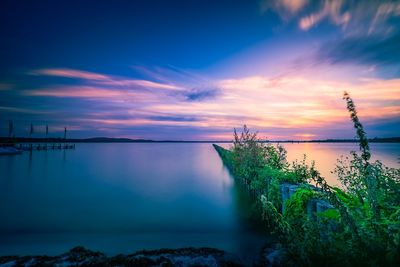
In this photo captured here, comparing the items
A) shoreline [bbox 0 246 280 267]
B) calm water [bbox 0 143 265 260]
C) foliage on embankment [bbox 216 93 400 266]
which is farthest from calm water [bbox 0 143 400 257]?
shoreline [bbox 0 246 280 267]

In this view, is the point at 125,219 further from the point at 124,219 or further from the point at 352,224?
the point at 352,224

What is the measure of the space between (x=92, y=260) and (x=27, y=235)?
16.2 ft

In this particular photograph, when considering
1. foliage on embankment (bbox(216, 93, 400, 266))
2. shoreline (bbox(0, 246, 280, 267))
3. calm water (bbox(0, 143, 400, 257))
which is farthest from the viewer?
calm water (bbox(0, 143, 400, 257))

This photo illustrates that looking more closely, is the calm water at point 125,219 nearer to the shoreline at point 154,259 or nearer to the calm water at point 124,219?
the calm water at point 124,219

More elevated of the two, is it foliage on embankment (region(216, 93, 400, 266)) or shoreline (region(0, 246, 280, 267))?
foliage on embankment (region(216, 93, 400, 266))

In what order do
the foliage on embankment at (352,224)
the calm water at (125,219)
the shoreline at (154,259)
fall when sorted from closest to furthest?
the foliage on embankment at (352,224) < the shoreline at (154,259) < the calm water at (125,219)

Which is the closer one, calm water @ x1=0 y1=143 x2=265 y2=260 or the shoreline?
the shoreline

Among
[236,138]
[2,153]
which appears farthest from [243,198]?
[2,153]

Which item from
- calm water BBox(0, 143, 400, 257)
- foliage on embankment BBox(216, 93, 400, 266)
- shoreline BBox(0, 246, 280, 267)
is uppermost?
foliage on embankment BBox(216, 93, 400, 266)

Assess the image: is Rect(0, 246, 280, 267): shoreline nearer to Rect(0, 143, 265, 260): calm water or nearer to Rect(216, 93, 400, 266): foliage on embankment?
Rect(216, 93, 400, 266): foliage on embankment

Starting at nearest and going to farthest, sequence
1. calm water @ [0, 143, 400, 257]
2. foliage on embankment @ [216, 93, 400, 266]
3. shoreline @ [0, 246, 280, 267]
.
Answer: foliage on embankment @ [216, 93, 400, 266], shoreline @ [0, 246, 280, 267], calm water @ [0, 143, 400, 257]

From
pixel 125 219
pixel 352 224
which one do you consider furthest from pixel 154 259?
pixel 125 219

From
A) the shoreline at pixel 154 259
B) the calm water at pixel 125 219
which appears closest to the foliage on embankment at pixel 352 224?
the shoreline at pixel 154 259

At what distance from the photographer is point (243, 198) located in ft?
42.7
